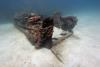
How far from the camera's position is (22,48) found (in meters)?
6.71

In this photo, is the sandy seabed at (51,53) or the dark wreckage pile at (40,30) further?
the dark wreckage pile at (40,30)

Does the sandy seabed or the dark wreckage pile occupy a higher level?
the dark wreckage pile

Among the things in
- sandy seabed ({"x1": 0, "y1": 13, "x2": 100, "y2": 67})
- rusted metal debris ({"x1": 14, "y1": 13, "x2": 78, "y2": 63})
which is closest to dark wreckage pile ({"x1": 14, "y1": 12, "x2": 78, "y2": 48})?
rusted metal debris ({"x1": 14, "y1": 13, "x2": 78, "y2": 63})

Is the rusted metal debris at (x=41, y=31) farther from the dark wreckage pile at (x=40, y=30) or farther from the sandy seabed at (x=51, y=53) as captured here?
the sandy seabed at (x=51, y=53)

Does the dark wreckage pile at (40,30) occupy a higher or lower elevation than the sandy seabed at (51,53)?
higher

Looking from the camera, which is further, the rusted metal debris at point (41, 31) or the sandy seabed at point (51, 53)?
the rusted metal debris at point (41, 31)

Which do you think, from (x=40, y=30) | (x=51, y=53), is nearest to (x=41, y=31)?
(x=40, y=30)

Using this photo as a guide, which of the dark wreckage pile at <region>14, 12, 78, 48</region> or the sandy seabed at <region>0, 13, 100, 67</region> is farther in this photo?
the dark wreckage pile at <region>14, 12, 78, 48</region>

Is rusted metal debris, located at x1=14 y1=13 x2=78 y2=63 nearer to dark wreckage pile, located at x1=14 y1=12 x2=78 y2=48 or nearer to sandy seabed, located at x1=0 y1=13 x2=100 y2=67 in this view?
dark wreckage pile, located at x1=14 y1=12 x2=78 y2=48

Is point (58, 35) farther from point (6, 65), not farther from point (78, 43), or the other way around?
point (6, 65)

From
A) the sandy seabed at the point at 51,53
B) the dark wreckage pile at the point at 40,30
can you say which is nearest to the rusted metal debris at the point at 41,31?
the dark wreckage pile at the point at 40,30

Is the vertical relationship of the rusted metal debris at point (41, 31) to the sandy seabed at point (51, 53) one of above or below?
above

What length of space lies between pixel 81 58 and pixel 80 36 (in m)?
2.60

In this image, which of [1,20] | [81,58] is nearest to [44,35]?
[81,58]
